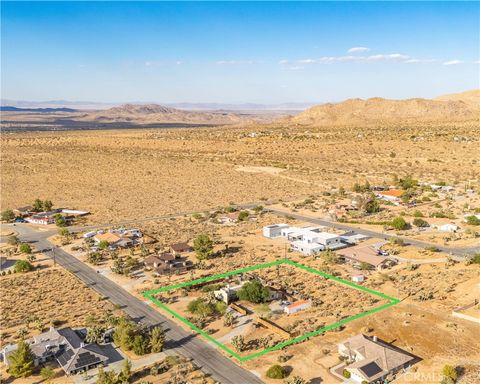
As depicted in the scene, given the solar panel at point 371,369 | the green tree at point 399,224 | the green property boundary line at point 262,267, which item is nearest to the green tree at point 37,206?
the green property boundary line at point 262,267

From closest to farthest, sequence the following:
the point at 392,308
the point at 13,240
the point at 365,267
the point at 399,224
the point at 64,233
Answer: the point at 392,308
the point at 365,267
the point at 13,240
the point at 64,233
the point at 399,224

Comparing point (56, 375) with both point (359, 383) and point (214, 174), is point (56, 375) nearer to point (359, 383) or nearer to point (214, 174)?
point (359, 383)

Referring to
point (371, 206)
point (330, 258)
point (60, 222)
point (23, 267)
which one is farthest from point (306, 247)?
point (60, 222)

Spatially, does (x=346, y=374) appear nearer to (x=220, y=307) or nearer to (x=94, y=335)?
(x=220, y=307)

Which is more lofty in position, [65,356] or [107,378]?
[107,378]

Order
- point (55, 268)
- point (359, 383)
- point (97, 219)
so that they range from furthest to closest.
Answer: point (97, 219)
point (55, 268)
point (359, 383)

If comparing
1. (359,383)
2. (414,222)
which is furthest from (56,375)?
(414,222)

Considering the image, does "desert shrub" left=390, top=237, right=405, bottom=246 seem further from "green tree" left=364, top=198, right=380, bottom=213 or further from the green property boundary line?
"green tree" left=364, top=198, right=380, bottom=213
